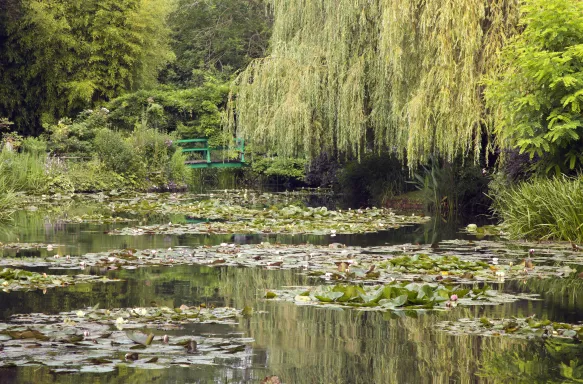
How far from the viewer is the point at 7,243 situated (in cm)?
1271

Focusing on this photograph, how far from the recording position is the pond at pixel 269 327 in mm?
5414

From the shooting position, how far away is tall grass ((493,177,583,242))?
13.1m

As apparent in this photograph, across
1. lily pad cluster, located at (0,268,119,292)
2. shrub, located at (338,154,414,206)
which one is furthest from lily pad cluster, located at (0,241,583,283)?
shrub, located at (338,154,414,206)

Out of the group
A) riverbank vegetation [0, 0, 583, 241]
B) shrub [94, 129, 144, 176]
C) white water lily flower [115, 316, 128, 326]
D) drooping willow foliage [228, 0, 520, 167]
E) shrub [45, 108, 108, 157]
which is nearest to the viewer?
white water lily flower [115, 316, 128, 326]

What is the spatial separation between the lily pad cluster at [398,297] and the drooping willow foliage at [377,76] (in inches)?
355

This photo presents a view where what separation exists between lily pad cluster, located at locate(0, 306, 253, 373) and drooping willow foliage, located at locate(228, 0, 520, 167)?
427 inches

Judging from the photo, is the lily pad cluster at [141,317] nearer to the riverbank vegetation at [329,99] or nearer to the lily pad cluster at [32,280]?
the lily pad cluster at [32,280]

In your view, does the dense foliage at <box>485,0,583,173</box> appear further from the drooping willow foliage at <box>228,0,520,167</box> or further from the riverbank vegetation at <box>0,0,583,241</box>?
the drooping willow foliage at <box>228,0,520,167</box>

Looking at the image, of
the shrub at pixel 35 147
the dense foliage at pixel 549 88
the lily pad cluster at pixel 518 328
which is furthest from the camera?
the shrub at pixel 35 147

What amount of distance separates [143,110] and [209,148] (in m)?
3.00

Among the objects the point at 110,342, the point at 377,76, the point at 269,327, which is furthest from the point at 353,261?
the point at 377,76

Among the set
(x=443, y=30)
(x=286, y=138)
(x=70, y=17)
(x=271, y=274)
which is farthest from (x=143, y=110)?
(x=271, y=274)

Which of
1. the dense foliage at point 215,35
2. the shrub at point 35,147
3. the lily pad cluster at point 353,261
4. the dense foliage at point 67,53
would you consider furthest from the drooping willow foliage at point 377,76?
the dense foliage at point 215,35

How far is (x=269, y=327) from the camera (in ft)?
22.4
